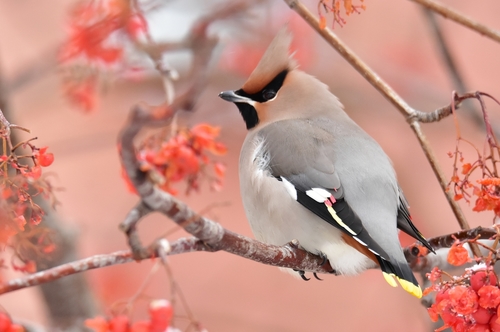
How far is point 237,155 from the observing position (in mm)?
3658

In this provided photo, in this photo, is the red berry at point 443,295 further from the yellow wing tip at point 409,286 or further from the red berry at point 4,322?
the red berry at point 4,322

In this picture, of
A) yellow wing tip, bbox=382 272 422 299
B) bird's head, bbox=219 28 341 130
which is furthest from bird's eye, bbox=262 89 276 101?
yellow wing tip, bbox=382 272 422 299

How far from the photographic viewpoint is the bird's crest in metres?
1.85

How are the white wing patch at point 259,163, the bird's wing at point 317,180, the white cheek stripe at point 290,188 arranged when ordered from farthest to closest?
the white wing patch at point 259,163 → the white cheek stripe at point 290,188 → the bird's wing at point 317,180

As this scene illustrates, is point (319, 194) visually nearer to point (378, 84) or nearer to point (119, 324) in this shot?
point (378, 84)

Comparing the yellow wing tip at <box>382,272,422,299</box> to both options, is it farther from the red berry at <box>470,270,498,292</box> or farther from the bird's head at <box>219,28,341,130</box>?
the bird's head at <box>219,28,341,130</box>

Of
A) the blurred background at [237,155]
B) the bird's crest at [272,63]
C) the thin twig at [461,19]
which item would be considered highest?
the thin twig at [461,19]

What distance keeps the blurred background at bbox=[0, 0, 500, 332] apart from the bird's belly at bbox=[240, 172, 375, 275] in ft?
4.56

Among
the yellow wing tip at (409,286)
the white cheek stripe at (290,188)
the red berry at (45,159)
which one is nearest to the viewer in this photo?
the red berry at (45,159)

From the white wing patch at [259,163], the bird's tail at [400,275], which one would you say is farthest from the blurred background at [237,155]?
the bird's tail at [400,275]

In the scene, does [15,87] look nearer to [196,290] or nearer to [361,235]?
[361,235]

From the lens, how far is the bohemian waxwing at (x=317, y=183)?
153 centimetres

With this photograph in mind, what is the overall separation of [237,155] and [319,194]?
2.10 meters

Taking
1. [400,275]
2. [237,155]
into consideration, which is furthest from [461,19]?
[237,155]
